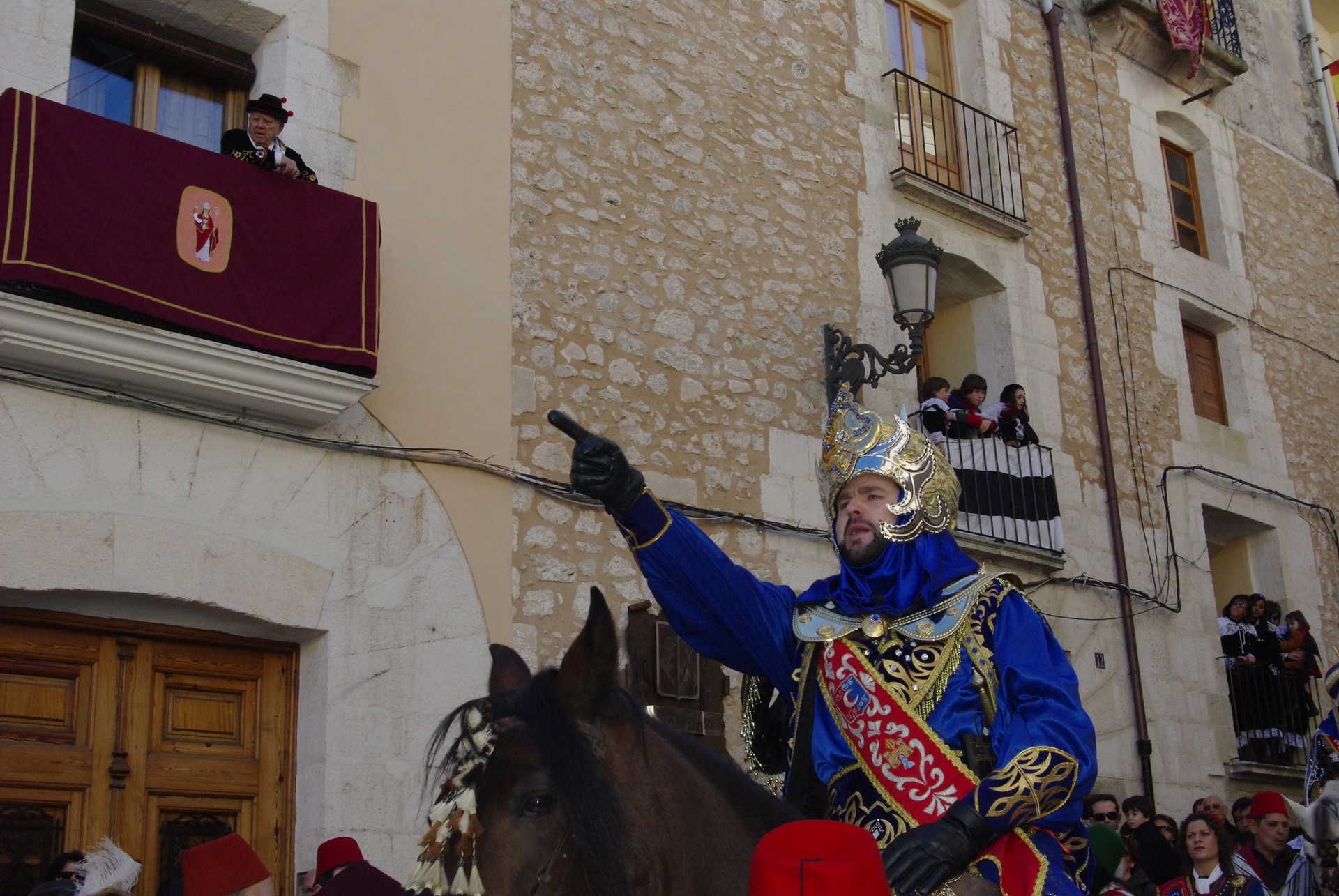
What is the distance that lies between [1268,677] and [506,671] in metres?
10.6

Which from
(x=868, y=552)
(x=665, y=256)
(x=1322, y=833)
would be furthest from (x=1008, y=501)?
(x=868, y=552)

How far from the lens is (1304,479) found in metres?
13.5

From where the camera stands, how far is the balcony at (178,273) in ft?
19.9

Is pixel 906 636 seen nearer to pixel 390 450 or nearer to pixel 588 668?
pixel 588 668

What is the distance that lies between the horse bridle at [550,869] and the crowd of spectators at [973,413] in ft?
25.1

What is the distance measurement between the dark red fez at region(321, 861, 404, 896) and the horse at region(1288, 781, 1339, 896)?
475 cm

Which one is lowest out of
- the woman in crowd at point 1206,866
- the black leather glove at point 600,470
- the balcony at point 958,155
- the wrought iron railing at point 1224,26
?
the woman in crowd at point 1206,866

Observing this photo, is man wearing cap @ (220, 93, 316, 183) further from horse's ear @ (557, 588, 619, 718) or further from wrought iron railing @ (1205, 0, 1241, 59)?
wrought iron railing @ (1205, 0, 1241, 59)

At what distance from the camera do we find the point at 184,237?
654cm

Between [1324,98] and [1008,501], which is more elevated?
[1324,98]

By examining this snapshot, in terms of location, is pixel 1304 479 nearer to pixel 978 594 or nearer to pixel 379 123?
pixel 379 123

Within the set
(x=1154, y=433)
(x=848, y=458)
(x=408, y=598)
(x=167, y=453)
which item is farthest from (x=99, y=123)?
(x=1154, y=433)

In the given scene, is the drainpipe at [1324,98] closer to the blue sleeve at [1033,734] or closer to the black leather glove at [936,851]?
the blue sleeve at [1033,734]

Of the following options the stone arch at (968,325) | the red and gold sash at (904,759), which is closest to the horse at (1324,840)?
the red and gold sash at (904,759)
